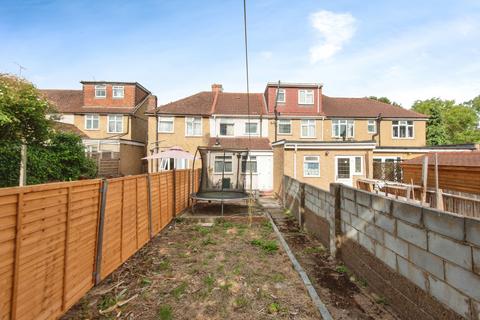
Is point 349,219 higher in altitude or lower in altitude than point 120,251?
higher

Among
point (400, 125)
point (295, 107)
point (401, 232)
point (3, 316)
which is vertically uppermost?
point (295, 107)

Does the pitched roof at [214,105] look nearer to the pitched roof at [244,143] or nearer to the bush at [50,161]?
the pitched roof at [244,143]

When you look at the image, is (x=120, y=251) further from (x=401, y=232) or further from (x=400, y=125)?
(x=400, y=125)

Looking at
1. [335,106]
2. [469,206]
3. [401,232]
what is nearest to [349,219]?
[401,232]

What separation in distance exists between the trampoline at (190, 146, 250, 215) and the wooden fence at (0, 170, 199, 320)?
568cm

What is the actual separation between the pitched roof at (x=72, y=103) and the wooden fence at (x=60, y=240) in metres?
22.7

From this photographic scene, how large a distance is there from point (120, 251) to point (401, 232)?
5262 millimetres

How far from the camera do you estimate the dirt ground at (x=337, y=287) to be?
12.6ft

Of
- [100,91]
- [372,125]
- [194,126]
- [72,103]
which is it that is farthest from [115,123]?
[372,125]

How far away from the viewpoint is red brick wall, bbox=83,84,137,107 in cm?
2628

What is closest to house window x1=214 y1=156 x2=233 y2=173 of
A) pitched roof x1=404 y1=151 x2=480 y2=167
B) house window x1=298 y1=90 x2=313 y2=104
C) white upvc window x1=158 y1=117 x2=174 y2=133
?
pitched roof x1=404 y1=151 x2=480 y2=167

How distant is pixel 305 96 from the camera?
84.7 feet

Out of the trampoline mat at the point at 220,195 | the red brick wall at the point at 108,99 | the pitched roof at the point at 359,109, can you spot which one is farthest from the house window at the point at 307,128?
the red brick wall at the point at 108,99

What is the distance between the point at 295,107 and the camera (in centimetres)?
2541
